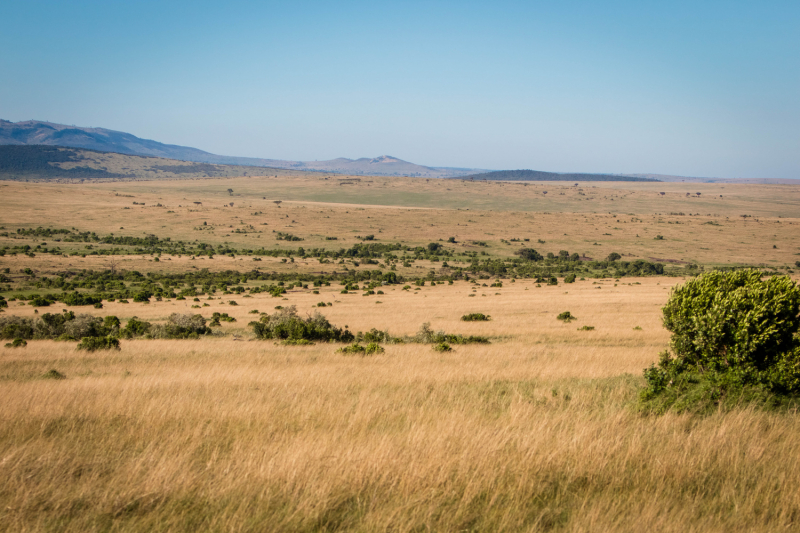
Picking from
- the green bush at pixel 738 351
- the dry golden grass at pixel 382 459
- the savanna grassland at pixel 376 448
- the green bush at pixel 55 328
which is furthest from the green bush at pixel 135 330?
the green bush at pixel 738 351

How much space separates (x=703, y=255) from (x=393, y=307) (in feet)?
282

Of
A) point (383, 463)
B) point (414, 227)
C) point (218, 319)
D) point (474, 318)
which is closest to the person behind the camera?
point (383, 463)

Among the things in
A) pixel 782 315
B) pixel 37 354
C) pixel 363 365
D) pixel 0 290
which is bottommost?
pixel 0 290

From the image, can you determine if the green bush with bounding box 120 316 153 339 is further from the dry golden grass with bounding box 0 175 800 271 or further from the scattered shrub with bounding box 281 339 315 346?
the dry golden grass with bounding box 0 175 800 271

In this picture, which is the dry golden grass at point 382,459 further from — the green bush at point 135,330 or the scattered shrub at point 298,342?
the green bush at point 135,330

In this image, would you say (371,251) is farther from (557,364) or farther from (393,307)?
(557,364)

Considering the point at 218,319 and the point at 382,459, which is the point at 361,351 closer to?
the point at 382,459

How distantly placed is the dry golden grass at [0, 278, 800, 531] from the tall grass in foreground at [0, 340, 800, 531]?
2 cm

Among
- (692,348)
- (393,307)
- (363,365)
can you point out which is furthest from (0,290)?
(692,348)

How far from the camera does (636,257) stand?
10081cm

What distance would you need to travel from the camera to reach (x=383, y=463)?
4992 mm

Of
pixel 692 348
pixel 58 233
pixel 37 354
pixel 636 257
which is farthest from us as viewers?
pixel 58 233

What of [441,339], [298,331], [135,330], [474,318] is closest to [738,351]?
[441,339]

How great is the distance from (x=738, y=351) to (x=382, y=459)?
564 centimetres
